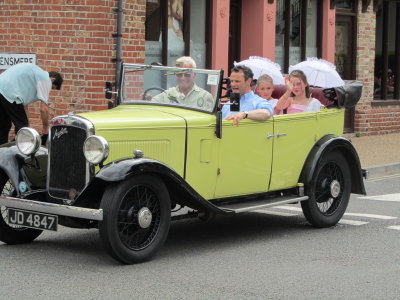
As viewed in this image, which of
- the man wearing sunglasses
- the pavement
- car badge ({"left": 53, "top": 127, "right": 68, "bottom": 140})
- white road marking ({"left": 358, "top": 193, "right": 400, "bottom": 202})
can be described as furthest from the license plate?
the pavement

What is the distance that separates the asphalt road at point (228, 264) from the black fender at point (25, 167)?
58 centimetres

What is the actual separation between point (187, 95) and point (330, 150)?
174cm

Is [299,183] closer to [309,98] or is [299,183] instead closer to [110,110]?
[309,98]

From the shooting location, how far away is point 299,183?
9.07m

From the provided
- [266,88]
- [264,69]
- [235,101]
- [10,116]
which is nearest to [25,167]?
[235,101]

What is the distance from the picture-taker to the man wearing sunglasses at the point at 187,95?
27.2ft

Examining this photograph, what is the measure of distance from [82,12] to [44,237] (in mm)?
6542

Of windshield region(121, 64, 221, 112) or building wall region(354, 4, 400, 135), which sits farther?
building wall region(354, 4, 400, 135)

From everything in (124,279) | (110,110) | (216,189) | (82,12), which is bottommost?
(124,279)

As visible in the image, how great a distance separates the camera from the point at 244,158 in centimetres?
846

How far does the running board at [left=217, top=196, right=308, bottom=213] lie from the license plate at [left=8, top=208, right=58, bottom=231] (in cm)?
154

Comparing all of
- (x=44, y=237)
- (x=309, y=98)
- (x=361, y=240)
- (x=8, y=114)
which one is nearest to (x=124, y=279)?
(x=44, y=237)

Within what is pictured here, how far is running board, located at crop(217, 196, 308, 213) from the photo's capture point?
831 centimetres

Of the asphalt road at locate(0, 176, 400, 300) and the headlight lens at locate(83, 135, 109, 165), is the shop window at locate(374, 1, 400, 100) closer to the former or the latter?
the asphalt road at locate(0, 176, 400, 300)
